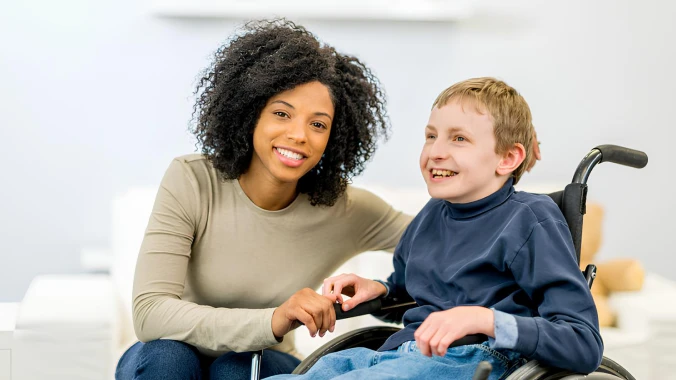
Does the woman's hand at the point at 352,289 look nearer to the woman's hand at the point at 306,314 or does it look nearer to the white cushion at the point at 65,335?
the woman's hand at the point at 306,314

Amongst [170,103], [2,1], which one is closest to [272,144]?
[170,103]

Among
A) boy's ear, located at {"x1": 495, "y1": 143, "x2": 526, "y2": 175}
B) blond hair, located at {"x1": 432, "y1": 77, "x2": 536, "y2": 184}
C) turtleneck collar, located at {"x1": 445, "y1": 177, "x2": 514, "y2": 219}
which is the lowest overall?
turtleneck collar, located at {"x1": 445, "y1": 177, "x2": 514, "y2": 219}

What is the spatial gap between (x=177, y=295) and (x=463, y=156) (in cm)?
64

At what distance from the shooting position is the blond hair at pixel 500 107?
54.0 inches

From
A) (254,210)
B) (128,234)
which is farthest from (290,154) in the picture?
(128,234)

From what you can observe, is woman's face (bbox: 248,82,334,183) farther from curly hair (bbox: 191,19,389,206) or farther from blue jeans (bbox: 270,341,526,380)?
blue jeans (bbox: 270,341,526,380)

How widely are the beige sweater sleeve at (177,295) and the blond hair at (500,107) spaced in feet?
1.73

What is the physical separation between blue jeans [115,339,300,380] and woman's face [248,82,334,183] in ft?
1.28

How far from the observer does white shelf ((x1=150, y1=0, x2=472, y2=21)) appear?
2.77 meters

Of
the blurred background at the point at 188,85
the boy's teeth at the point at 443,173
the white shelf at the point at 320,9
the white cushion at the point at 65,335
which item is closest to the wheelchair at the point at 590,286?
the boy's teeth at the point at 443,173

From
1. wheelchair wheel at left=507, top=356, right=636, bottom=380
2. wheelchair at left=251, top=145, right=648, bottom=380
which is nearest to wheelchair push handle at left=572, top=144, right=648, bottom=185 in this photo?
wheelchair at left=251, top=145, right=648, bottom=380

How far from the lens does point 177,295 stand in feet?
5.10

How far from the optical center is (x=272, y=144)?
1.55 m

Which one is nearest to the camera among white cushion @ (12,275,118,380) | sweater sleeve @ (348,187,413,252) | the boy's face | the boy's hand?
the boy's hand
